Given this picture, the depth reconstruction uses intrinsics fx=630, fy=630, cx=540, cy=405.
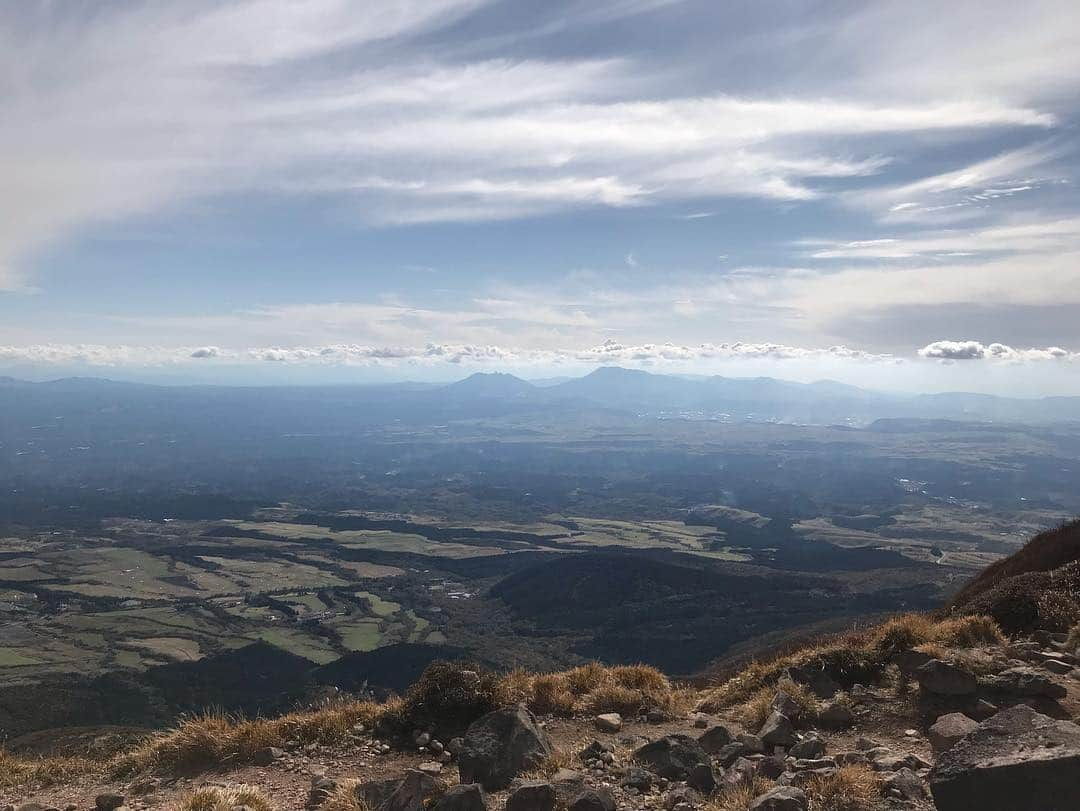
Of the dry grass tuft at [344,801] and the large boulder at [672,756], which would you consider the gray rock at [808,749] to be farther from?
the dry grass tuft at [344,801]

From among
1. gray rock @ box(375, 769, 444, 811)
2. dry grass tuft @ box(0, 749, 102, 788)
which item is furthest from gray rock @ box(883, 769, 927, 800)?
dry grass tuft @ box(0, 749, 102, 788)

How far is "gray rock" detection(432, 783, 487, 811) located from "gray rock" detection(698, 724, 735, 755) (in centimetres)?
387

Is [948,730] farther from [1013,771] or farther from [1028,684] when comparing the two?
[1013,771]

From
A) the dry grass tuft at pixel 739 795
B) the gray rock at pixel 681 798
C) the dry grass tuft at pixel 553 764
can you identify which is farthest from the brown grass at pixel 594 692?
the dry grass tuft at pixel 739 795

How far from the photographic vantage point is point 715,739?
408 inches

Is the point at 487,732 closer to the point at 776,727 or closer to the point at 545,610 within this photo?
the point at 776,727

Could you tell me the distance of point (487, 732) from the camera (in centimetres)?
1035

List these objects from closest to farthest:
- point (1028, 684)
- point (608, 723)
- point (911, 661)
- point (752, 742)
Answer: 1. point (752, 742)
2. point (1028, 684)
3. point (608, 723)
4. point (911, 661)

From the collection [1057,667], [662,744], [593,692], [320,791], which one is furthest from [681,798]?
[1057,667]

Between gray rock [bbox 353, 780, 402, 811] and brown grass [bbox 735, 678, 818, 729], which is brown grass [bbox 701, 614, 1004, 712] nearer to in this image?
brown grass [bbox 735, 678, 818, 729]

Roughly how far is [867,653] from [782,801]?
7.17m

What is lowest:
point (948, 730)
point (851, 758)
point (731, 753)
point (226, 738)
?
point (226, 738)

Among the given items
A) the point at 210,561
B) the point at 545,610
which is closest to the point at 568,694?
the point at 545,610

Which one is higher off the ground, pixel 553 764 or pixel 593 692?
pixel 553 764
